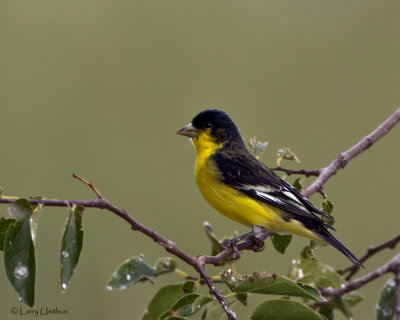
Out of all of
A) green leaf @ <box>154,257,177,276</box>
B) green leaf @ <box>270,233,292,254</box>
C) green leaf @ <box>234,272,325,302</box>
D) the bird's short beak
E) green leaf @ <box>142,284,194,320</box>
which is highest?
the bird's short beak

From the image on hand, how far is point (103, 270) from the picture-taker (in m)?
6.23

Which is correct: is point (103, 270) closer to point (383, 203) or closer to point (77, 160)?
point (77, 160)

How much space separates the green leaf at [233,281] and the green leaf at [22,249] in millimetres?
795

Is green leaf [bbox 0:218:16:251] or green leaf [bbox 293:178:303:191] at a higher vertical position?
green leaf [bbox 293:178:303:191]

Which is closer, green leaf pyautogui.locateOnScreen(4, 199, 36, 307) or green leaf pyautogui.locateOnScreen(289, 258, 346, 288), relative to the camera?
green leaf pyautogui.locateOnScreen(4, 199, 36, 307)

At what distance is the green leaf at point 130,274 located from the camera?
319cm

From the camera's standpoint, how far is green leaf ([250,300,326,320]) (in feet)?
8.23

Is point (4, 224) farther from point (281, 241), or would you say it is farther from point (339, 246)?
point (339, 246)

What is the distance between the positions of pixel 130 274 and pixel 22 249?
31.0 inches

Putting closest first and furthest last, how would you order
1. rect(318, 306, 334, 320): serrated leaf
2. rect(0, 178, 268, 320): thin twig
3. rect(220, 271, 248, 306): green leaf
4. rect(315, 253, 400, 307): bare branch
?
rect(0, 178, 268, 320): thin twig → rect(220, 271, 248, 306): green leaf → rect(315, 253, 400, 307): bare branch → rect(318, 306, 334, 320): serrated leaf

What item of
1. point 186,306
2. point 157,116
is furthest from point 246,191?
point 157,116

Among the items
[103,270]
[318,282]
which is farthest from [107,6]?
[318,282]

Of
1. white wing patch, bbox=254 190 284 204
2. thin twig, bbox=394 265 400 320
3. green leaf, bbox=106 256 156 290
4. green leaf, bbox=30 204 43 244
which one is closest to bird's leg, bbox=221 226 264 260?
white wing patch, bbox=254 190 284 204

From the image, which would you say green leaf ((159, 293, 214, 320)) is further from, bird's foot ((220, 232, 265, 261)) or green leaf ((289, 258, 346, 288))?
green leaf ((289, 258, 346, 288))
